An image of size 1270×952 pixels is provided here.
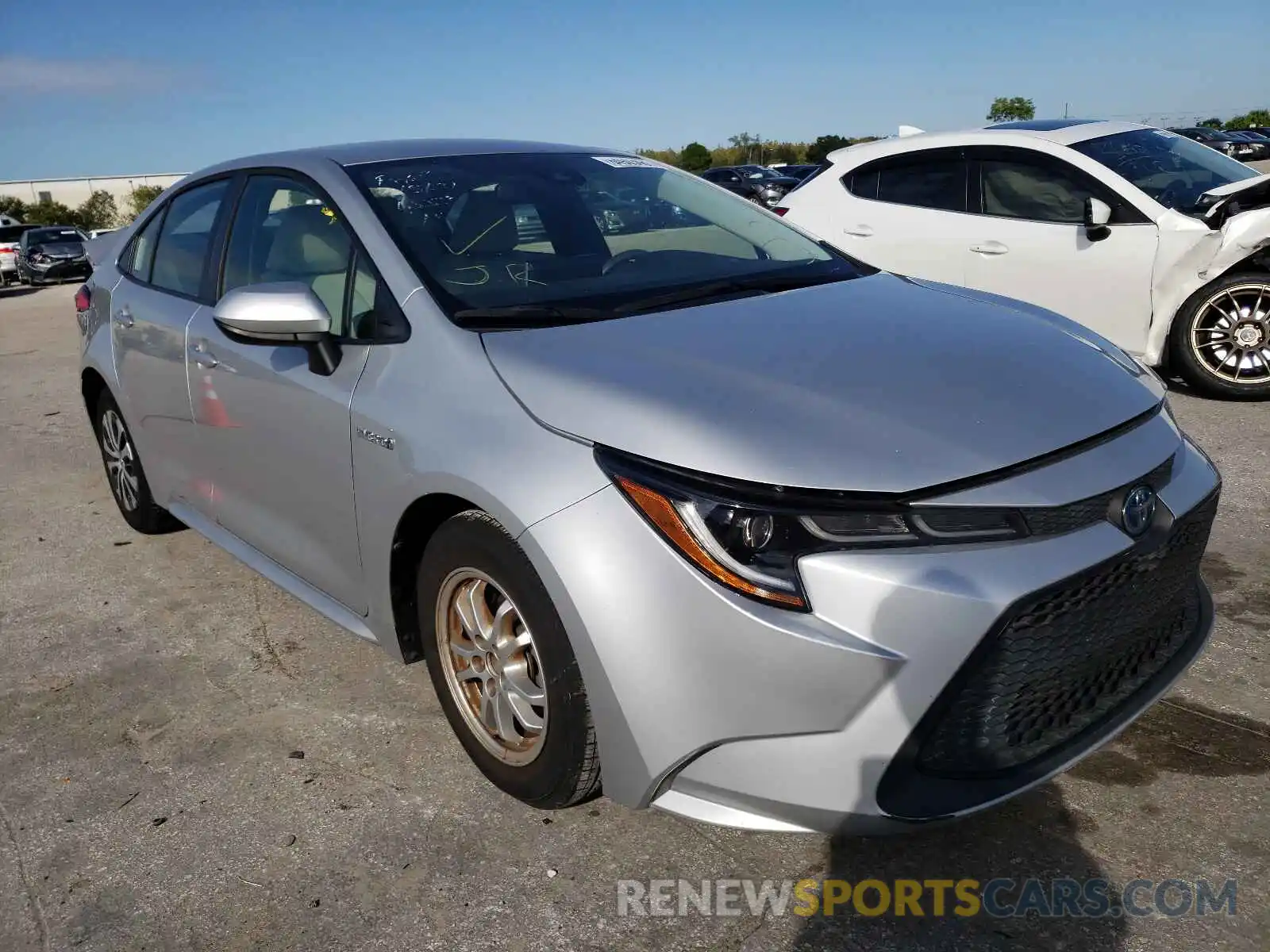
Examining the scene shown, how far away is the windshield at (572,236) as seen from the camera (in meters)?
2.78

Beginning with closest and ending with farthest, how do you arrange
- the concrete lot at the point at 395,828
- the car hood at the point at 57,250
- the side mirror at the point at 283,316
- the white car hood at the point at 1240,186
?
the concrete lot at the point at 395,828 → the side mirror at the point at 283,316 → the white car hood at the point at 1240,186 → the car hood at the point at 57,250

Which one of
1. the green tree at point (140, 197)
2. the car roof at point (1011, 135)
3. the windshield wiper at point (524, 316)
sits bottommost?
the windshield wiper at point (524, 316)

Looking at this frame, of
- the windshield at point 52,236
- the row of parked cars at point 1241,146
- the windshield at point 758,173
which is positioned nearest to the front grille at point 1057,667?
the windshield at point 52,236

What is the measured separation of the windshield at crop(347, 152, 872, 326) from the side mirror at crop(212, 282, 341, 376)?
29 centimetres

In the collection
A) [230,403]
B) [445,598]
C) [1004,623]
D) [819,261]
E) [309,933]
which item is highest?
[819,261]

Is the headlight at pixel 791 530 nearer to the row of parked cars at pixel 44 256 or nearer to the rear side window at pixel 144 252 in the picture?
the rear side window at pixel 144 252

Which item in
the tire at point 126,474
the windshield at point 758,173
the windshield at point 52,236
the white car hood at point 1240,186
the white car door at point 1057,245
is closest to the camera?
the tire at point 126,474

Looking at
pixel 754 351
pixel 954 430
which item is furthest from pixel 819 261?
pixel 954 430

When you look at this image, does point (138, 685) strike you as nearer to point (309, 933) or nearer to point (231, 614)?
point (231, 614)

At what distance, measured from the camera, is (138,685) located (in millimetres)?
3377

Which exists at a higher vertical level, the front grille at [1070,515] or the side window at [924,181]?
the side window at [924,181]

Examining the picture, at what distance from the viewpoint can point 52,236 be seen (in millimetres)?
23781

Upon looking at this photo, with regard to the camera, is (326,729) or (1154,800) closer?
(1154,800)

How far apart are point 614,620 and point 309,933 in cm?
96
